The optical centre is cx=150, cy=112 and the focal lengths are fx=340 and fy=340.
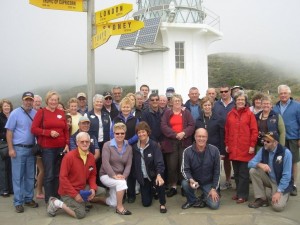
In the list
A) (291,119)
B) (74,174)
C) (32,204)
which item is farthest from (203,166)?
(32,204)

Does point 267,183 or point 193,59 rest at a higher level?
point 193,59

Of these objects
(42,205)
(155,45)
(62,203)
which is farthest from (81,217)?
(155,45)

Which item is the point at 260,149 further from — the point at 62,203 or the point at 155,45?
the point at 155,45

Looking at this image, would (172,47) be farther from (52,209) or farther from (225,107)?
(52,209)

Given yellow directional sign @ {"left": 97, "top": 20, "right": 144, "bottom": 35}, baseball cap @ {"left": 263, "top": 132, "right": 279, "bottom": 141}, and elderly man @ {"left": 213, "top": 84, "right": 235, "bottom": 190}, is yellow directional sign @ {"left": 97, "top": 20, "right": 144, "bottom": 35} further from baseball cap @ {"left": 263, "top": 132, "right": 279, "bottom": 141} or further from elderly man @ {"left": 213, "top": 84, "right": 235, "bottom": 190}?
baseball cap @ {"left": 263, "top": 132, "right": 279, "bottom": 141}

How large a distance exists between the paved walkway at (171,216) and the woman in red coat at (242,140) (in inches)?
13.7

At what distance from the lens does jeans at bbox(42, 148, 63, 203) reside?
224 inches

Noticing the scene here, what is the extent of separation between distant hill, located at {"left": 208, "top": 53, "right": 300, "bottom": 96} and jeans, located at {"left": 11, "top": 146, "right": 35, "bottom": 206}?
132ft

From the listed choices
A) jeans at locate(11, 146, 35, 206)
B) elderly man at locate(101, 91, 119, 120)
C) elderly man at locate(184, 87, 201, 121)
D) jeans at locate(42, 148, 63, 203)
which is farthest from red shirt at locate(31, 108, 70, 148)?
elderly man at locate(184, 87, 201, 121)

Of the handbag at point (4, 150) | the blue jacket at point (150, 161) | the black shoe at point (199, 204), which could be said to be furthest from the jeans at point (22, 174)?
the black shoe at point (199, 204)

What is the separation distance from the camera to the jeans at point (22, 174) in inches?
225

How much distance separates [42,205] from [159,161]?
222 cm

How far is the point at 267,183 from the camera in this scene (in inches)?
228

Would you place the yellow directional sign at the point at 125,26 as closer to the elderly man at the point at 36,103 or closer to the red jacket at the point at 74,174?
the elderly man at the point at 36,103
